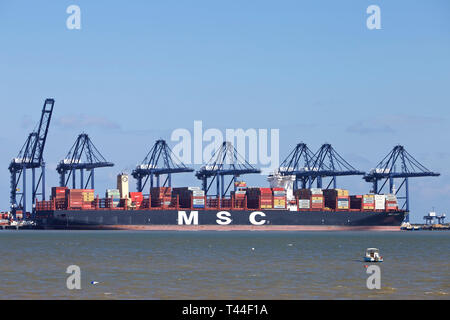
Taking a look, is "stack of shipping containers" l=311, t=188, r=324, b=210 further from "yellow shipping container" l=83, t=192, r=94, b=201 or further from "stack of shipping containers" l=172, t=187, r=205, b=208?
"yellow shipping container" l=83, t=192, r=94, b=201

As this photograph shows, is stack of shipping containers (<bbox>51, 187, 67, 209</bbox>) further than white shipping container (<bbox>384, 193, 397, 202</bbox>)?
No

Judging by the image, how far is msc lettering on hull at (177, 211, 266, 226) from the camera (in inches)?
6619

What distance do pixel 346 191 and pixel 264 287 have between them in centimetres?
13987

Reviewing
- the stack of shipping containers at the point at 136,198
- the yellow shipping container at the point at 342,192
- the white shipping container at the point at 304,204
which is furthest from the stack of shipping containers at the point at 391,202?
the stack of shipping containers at the point at 136,198

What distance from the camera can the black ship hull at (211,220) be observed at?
165250mm

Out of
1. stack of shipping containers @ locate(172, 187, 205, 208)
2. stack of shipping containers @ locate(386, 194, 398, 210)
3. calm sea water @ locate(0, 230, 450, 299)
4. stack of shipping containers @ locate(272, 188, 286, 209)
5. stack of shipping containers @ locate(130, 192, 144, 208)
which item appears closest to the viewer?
calm sea water @ locate(0, 230, 450, 299)

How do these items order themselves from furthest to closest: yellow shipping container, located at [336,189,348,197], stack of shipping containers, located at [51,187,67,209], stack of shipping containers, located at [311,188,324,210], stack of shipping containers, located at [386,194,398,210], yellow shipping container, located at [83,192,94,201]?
1. stack of shipping containers, located at [386,194,398,210]
2. yellow shipping container, located at [336,189,348,197]
3. stack of shipping containers, located at [311,188,324,210]
4. stack of shipping containers, located at [51,187,67,209]
5. yellow shipping container, located at [83,192,94,201]

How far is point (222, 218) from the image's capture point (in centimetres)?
17075

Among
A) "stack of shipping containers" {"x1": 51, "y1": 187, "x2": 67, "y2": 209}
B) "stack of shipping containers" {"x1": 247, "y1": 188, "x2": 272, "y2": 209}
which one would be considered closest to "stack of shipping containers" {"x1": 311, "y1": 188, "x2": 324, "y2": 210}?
"stack of shipping containers" {"x1": 247, "y1": 188, "x2": 272, "y2": 209}

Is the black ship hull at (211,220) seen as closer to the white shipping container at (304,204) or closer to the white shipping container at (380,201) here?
the white shipping container at (304,204)

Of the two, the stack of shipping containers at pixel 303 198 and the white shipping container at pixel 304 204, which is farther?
the stack of shipping containers at pixel 303 198

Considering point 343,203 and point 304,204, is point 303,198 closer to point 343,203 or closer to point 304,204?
point 304,204
